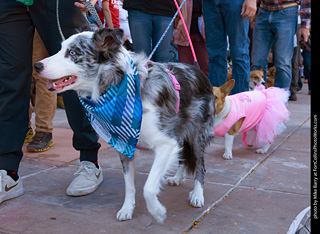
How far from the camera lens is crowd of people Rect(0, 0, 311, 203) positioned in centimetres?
290

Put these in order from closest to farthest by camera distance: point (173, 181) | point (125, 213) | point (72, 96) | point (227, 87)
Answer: point (125, 213), point (72, 96), point (173, 181), point (227, 87)

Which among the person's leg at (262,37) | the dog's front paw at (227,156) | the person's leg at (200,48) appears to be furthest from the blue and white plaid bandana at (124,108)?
the person's leg at (200,48)

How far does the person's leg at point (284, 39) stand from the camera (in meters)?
5.28

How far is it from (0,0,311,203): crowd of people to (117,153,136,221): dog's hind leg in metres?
0.47

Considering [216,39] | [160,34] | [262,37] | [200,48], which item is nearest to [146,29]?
[160,34]

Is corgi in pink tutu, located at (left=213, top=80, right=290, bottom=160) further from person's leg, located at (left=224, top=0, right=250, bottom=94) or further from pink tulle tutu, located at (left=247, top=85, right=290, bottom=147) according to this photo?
person's leg, located at (left=224, top=0, right=250, bottom=94)

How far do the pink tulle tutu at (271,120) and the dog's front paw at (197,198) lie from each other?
183 cm

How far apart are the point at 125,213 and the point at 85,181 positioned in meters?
0.64

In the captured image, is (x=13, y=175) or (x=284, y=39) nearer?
(x=13, y=175)

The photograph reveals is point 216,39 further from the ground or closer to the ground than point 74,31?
closer to the ground

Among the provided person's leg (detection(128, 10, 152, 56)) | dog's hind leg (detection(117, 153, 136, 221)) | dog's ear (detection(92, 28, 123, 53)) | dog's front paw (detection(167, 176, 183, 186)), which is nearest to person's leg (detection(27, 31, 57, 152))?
person's leg (detection(128, 10, 152, 56))

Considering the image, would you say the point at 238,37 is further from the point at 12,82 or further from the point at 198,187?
the point at 12,82

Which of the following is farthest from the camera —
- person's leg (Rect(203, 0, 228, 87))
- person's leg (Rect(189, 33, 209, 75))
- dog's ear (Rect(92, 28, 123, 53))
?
person's leg (Rect(189, 33, 209, 75))

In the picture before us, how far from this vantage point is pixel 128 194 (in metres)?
2.63
